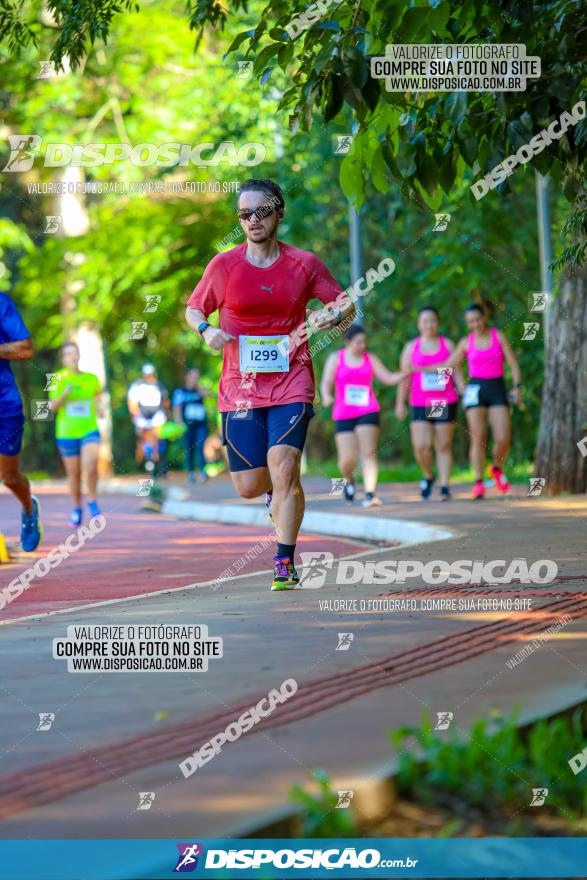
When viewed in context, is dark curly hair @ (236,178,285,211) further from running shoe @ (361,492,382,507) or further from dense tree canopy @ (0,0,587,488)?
running shoe @ (361,492,382,507)


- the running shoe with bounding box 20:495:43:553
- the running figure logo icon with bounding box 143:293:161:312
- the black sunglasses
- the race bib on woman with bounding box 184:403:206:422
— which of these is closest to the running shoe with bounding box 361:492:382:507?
the running shoe with bounding box 20:495:43:553

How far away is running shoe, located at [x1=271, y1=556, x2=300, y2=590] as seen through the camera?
904 cm

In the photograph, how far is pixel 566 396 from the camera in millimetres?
17188

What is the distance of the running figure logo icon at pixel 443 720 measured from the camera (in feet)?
16.1

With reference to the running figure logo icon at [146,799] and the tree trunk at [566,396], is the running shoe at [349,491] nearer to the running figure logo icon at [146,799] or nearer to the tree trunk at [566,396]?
the tree trunk at [566,396]

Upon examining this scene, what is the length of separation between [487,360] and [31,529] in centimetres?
586

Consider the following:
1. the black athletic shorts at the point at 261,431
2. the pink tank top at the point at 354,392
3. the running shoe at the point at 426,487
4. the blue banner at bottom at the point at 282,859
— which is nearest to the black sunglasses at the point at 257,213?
the black athletic shorts at the point at 261,431

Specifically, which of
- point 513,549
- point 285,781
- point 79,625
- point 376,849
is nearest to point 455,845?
point 376,849

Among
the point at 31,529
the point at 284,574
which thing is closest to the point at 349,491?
the point at 31,529

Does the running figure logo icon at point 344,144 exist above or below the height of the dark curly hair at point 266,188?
above

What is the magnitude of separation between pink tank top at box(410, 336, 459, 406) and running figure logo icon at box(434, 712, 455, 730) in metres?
12.3

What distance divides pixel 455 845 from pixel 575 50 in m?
5.27

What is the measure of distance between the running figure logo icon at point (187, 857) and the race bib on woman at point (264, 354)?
18.2 ft

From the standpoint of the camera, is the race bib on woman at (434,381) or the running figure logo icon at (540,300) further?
the running figure logo icon at (540,300)
